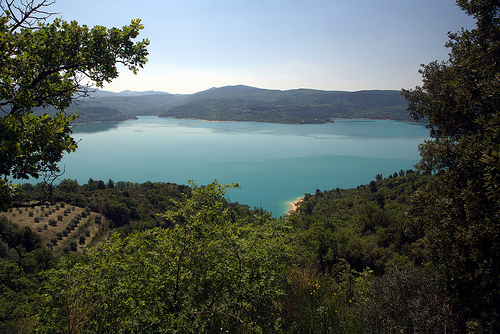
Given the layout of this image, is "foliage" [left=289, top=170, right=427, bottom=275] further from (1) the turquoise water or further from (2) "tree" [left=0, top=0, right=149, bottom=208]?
(1) the turquoise water

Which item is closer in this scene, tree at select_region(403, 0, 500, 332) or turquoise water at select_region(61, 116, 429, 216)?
tree at select_region(403, 0, 500, 332)

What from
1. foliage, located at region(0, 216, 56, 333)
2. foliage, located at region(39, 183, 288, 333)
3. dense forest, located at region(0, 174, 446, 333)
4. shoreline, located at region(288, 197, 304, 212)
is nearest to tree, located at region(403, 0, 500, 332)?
dense forest, located at region(0, 174, 446, 333)

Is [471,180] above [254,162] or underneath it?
above

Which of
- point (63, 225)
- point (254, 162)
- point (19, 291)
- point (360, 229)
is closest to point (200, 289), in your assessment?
point (19, 291)

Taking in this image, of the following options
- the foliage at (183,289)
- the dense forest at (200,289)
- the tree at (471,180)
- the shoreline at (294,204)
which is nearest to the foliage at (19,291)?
the dense forest at (200,289)

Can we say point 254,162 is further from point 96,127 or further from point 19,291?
point 96,127

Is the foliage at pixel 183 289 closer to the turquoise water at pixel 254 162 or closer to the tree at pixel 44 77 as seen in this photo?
the tree at pixel 44 77
